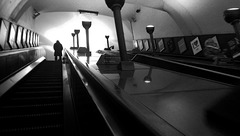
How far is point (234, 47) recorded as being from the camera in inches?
208

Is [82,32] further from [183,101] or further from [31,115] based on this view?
[183,101]

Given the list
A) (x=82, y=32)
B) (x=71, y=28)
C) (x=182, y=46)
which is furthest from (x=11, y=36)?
(x=82, y=32)

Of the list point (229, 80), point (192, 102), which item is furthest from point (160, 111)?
point (229, 80)

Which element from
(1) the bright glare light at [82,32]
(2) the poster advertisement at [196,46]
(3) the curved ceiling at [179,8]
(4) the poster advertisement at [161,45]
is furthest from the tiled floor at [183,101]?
(1) the bright glare light at [82,32]

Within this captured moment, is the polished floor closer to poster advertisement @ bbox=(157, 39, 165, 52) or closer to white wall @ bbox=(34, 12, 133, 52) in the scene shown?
poster advertisement @ bbox=(157, 39, 165, 52)

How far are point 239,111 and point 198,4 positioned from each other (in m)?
8.25

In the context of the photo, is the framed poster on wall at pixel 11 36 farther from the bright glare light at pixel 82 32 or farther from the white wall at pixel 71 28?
the bright glare light at pixel 82 32

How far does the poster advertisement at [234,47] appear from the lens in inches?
194

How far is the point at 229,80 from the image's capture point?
1629 mm

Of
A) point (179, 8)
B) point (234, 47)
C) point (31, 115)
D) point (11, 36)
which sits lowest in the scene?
point (31, 115)

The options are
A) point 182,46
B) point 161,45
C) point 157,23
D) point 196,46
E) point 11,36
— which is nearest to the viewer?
point 11,36

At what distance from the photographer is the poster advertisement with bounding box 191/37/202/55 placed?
6.65 meters

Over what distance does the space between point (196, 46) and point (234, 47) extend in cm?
162

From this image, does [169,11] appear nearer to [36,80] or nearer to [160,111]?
[36,80]
